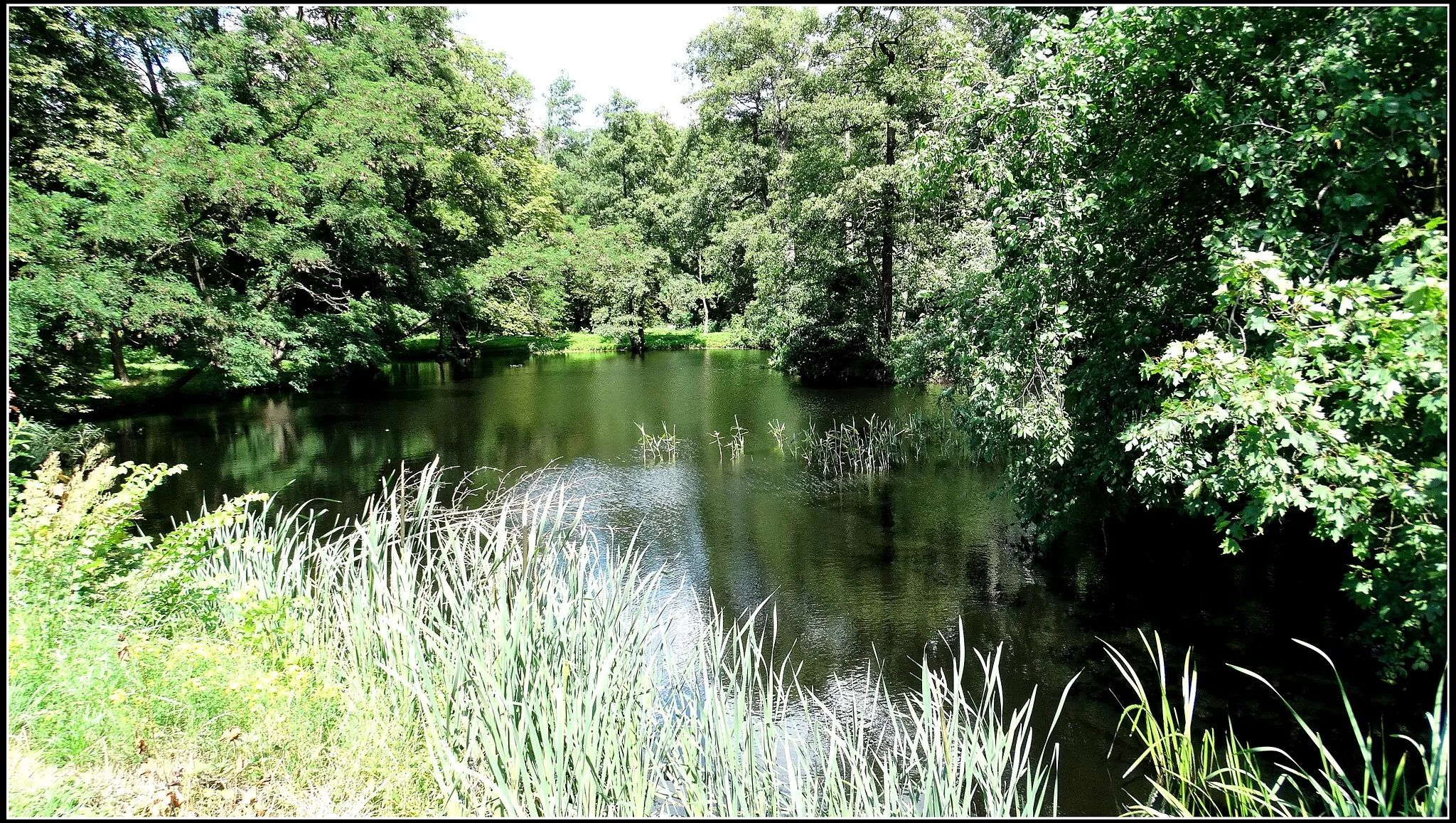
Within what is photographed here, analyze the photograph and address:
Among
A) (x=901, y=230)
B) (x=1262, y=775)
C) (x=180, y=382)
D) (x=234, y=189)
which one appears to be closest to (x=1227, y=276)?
(x=1262, y=775)

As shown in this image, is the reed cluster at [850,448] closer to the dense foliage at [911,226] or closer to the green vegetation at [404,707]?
the dense foliage at [911,226]

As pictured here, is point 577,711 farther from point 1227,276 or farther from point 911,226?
point 911,226

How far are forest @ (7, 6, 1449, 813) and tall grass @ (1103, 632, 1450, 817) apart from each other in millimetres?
759

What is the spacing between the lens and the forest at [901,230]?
378 centimetres

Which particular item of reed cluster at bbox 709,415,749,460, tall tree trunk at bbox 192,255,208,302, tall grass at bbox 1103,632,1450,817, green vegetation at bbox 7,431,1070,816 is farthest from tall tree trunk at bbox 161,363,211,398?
tall grass at bbox 1103,632,1450,817

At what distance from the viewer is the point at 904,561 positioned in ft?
29.9

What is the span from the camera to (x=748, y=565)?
9055 mm

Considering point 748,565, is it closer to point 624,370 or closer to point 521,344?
point 624,370

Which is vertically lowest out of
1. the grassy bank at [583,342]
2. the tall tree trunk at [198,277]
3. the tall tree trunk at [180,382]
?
the tall tree trunk at [180,382]

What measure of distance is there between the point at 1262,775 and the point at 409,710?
5.64 meters

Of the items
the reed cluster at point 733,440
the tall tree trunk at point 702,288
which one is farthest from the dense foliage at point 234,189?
the tall tree trunk at point 702,288

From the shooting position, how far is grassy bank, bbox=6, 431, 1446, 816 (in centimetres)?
314

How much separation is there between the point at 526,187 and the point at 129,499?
33494 millimetres

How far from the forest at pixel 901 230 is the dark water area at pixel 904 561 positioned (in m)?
0.61
